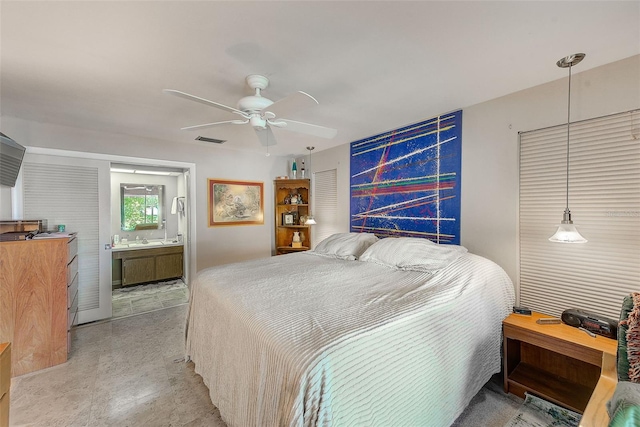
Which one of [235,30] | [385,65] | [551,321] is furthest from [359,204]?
[235,30]

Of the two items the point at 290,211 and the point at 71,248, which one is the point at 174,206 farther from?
the point at 71,248

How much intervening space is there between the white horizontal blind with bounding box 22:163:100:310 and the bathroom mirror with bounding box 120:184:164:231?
63.0 inches

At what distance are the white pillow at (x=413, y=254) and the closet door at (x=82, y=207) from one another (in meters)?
3.26

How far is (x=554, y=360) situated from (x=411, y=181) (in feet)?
6.41

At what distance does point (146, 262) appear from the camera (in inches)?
178

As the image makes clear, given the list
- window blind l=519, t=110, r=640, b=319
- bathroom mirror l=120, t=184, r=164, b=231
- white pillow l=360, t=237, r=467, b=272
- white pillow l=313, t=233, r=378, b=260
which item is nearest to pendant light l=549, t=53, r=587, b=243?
window blind l=519, t=110, r=640, b=319

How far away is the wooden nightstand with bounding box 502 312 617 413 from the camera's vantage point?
158 cm

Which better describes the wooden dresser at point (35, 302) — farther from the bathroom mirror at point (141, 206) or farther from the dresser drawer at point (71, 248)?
the bathroom mirror at point (141, 206)

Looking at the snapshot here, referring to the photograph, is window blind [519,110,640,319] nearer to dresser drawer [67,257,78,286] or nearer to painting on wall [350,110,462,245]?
painting on wall [350,110,462,245]

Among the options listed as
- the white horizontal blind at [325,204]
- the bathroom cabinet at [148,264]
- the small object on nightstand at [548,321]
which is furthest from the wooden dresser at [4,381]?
the bathroom cabinet at [148,264]

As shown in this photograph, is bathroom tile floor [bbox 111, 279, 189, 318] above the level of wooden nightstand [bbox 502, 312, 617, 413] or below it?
below

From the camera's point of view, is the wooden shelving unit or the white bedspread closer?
the white bedspread

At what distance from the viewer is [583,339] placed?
1.62m

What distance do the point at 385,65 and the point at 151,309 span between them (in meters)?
4.11
